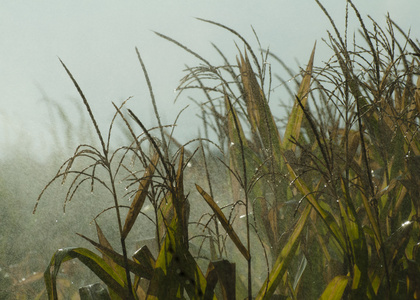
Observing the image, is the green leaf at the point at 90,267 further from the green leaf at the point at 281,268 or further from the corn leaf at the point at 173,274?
the green leaf at the point at 281,268

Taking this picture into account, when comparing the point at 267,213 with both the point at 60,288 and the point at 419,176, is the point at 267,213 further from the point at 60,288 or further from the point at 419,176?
the point at 60,288

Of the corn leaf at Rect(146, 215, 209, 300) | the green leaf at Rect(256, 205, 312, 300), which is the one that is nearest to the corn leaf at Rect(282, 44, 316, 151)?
the green leaf at Rect(256, 205, 312, 300)

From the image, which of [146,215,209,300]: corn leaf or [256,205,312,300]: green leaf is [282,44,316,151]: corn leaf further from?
[146,215,209,300]: corn leaf

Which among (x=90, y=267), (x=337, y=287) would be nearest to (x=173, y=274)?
(x=90, y=267)

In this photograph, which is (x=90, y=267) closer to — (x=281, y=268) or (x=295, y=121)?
(x=281, y=268)

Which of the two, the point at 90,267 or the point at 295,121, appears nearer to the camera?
the point at 90,267

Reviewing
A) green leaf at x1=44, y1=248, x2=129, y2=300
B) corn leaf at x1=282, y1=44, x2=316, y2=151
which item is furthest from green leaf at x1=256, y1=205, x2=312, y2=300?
corn leaf at x1=282, y1=44, x2=316, y2=151

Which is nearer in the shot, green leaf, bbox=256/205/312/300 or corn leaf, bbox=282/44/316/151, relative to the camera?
green leaf, bbox=256/205/312/300

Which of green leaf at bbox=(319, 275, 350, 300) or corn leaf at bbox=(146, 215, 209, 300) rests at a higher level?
corn leaf at bbox=(146, 215, 209, 300)

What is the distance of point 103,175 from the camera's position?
3145mm

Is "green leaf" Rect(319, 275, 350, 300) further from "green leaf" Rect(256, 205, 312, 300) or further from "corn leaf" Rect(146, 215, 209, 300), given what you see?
"corn leaf" Rect(146, 215, 209, 300)

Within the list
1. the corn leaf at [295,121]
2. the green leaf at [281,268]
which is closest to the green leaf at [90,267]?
the green leaf at [281,268]

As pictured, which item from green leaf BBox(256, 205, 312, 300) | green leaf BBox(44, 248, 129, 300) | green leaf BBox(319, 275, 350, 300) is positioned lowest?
green leaf BBox(319, 275, 350, 300)

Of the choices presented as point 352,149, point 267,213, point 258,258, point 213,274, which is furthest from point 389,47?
point 258,258
